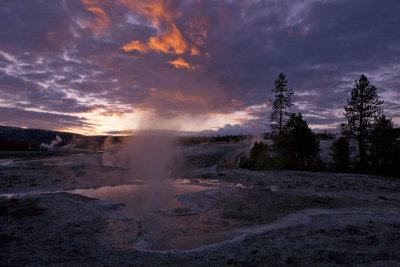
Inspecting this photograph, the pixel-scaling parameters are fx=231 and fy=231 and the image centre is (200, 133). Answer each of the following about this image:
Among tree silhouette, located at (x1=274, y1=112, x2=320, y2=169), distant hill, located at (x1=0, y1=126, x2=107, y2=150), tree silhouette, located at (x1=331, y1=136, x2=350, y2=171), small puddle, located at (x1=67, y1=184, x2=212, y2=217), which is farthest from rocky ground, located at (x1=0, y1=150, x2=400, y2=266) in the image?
distant hill, located at (x1=0, y1=126, x2=107, y2=150)

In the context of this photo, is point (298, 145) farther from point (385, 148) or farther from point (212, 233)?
point (212, 233)

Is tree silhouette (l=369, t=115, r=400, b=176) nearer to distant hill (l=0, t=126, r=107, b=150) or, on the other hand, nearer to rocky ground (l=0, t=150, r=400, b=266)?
rocky ground (l=0, t=150, r=400, b=266)

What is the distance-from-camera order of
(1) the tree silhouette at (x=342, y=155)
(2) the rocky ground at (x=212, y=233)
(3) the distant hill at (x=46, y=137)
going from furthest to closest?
(3) the distant hill at (x=46, y=137) → (1) the tree silhouette at (x=342, y=155) → (2) the rocky ground at (x=212, y=233)

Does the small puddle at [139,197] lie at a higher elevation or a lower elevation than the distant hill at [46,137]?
lower

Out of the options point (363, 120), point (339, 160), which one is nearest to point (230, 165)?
point (339, 160)

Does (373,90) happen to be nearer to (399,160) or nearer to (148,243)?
(399,160)

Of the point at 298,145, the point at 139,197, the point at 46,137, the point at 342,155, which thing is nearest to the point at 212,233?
the point at 139,197

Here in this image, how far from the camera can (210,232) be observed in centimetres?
673

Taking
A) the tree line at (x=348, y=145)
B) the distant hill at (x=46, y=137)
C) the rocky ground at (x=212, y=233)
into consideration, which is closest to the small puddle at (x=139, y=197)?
the rocky ground at (x=212, y=233)

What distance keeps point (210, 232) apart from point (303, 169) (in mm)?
19085

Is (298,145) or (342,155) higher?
(298,145)

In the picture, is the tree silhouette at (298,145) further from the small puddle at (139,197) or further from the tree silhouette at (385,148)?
the small puddle at (139,197)

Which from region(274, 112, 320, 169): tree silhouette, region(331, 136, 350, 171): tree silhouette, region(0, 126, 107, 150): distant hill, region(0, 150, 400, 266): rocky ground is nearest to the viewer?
region(0, 150, 400, 266): rocky ground

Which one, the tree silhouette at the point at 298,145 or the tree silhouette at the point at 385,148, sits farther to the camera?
the tree silhouette at the point at 298,145
